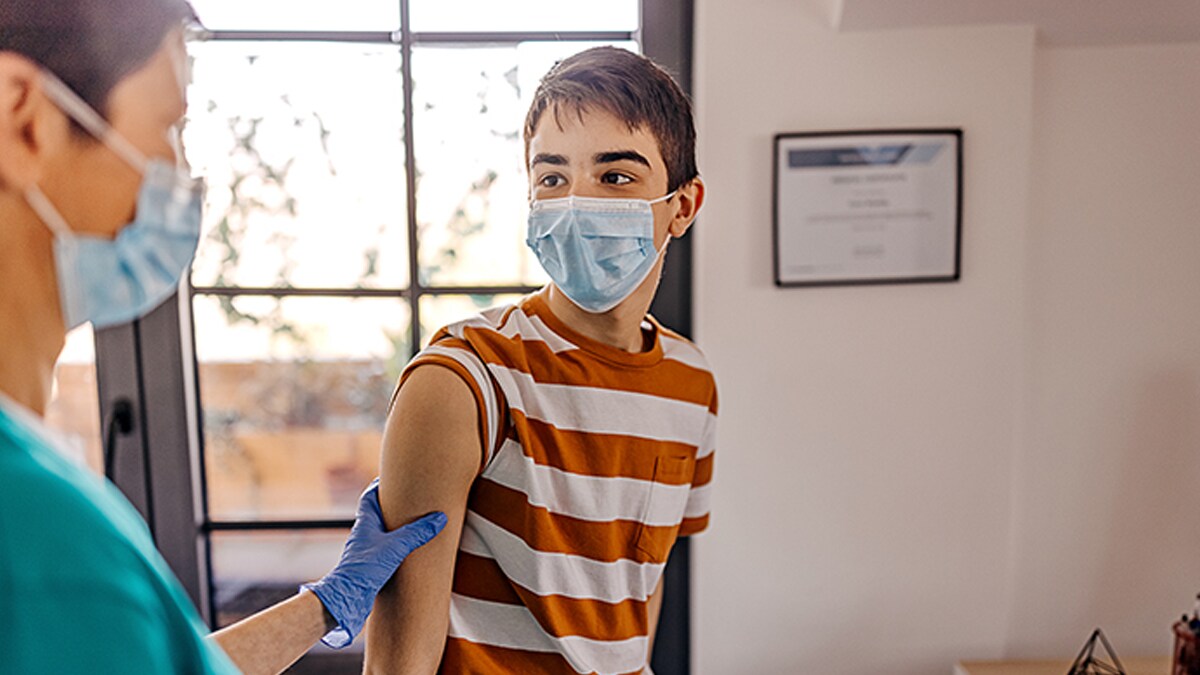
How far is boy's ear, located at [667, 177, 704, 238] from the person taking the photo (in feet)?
3.70

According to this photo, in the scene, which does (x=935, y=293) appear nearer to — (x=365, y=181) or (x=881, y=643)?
(x=881, y=643)

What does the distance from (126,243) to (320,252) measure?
1060 mm

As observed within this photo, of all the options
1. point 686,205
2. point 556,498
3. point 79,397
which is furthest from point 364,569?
point 79,397

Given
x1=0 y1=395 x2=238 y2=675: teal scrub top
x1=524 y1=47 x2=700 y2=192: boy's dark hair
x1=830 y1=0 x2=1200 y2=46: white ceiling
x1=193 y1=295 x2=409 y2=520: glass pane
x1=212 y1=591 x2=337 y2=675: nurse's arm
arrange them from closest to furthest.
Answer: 1. x1=0 y1=395 x2=238 y2=675: teal scrub top
2. x1=212 y1=591 x2=337 y2=675: nurse's arm
3. x1=524 y1=47 x2=700 y2=192: boy's dark hair
4. x1=830 y1=0 x2=1200 y2=46: white ceiling
5. x1=193 y1=295 x2=409 y2=520: glass pane

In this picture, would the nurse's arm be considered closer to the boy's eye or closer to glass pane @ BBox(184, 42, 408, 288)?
the boy's eye

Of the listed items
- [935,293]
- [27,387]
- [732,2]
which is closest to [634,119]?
[732,2]

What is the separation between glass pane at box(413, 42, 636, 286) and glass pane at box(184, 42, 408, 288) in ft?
0.18

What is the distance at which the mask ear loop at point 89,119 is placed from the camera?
1.82ft

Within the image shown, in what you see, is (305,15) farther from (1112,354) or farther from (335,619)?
(1112,354)

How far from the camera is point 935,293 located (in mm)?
1561

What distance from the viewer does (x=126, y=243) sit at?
62 centimetres

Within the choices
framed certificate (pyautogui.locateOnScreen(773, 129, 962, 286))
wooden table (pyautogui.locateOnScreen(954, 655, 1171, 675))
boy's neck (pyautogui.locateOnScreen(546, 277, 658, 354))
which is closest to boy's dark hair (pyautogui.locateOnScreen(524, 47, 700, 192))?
boy's neck (pyautogui.locateOnScreen(546, 277, 658, 354))

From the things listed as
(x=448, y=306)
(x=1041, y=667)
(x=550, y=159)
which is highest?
(x=550, y=159)

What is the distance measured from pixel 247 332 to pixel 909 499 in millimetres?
1382
